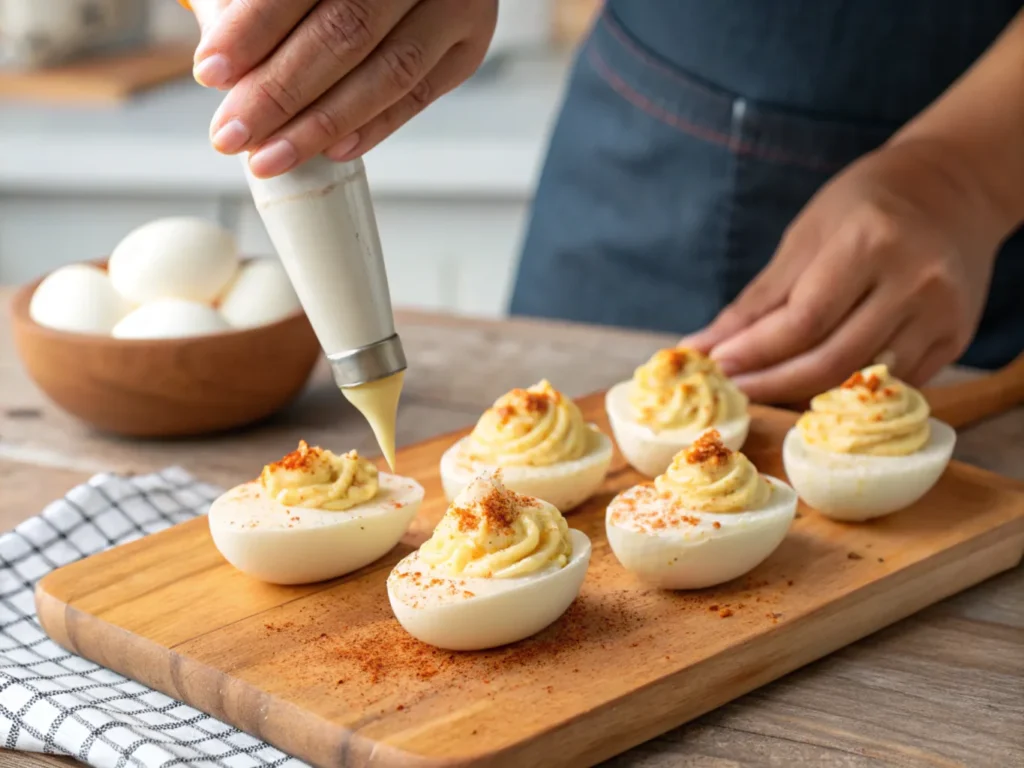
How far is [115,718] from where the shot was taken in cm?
154

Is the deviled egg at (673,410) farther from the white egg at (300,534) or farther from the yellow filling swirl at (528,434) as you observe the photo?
the white egg at (300,534)

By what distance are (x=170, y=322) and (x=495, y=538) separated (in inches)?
37.1

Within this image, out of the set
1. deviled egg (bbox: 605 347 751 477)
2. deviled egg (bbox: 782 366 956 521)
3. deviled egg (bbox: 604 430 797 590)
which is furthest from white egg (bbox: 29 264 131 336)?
deviled egg (bbox: 782 366 956 521)

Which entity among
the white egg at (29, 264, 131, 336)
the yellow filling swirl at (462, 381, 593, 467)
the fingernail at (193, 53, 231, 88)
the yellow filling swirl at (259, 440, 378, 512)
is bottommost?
the yellow filling swirl at (462, 381, 593, 467)

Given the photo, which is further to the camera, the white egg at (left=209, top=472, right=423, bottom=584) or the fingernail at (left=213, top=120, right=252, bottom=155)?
the white egg at (left=209, top=472, right=423, bottom=584)

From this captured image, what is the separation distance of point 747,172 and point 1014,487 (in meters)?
1.09

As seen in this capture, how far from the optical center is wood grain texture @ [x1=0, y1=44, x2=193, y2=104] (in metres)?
4.72

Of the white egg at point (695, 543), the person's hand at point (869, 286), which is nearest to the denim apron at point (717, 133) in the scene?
the person's hand at point (869, 286)

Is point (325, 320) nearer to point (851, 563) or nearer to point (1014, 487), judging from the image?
point (851, 563)

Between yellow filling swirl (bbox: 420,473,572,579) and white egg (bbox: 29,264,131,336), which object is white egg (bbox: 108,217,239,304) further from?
yellow filling swirl (bbox: 420,473,572,579)

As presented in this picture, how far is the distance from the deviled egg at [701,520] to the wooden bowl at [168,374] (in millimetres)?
810

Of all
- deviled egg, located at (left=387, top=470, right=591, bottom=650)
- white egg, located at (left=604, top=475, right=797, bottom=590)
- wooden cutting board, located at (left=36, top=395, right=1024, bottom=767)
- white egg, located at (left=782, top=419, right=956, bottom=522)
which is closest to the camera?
wooden cutting board, located at (left=36, top=395, right=1024, bottom=767)

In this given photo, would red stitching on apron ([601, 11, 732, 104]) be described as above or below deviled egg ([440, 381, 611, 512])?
above

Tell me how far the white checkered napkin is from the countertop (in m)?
2.35
